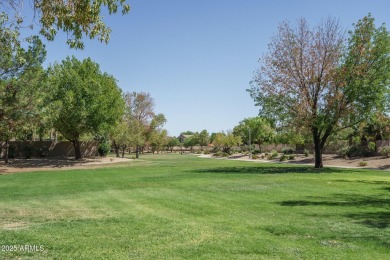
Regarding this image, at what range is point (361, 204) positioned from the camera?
13203 mm

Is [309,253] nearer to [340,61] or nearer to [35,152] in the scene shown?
[340,61]

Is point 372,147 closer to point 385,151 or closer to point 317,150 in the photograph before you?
point 385,151

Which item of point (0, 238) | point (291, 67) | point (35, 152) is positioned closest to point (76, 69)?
point (35, 152)

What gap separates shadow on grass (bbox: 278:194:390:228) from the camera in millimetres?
10238

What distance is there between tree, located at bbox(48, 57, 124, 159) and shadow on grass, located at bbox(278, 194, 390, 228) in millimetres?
30542

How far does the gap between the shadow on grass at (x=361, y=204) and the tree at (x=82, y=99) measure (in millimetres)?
30542

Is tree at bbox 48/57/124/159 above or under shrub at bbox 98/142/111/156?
above

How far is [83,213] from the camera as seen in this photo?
38.1ft

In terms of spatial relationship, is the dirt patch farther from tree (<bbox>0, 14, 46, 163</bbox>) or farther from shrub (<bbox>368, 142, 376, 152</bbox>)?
shrub (<bbox>368, 142, 376, 152</bbox>)

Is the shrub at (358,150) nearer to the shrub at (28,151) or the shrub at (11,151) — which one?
the shrub at (28,151)

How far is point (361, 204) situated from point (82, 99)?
3420 centimetres

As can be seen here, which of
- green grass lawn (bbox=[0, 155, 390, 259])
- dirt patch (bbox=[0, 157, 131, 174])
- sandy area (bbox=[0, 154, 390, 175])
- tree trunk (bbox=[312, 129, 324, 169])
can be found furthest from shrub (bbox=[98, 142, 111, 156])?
green grass lawn (bbox=[0, 155, 390, 259])

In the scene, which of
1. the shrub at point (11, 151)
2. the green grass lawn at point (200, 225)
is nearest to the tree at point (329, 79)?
the green grass lawn at point (200, 225)

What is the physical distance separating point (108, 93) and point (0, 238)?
38.2 m
